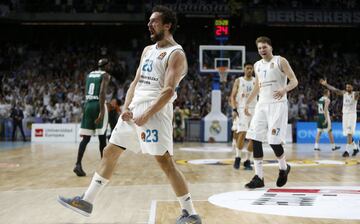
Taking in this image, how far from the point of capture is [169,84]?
3.99 metres

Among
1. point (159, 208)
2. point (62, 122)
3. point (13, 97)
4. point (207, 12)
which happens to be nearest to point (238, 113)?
point (159, 208)

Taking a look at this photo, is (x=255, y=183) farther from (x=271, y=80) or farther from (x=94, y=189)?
(x=94, y=189)

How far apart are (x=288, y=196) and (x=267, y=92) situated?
171 cm

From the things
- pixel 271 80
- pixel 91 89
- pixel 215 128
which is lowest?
pixel 215 128

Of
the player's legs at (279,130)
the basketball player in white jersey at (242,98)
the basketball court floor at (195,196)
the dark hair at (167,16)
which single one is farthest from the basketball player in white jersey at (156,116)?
the basketball player in white jersey at (242,98)

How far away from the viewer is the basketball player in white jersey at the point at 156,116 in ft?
13.3

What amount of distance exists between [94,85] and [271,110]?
3.07 meters

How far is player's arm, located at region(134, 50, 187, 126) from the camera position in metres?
3.95

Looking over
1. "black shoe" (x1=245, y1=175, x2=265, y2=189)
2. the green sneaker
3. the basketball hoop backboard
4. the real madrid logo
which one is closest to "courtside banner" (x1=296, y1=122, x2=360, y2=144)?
the real madrid logo

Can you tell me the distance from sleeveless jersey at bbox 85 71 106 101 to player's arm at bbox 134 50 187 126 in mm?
4151

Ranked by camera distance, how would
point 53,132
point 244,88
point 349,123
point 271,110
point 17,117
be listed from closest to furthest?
point 271,110 → point 244,88 → point 349,123 → point 53,132 → point 17,117

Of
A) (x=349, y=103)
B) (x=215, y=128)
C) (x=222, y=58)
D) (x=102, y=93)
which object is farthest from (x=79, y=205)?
(x=215, y=128)

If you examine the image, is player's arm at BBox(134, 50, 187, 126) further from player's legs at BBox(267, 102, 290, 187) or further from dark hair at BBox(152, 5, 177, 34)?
player's legs at BBox(267, 102, 290, 187)

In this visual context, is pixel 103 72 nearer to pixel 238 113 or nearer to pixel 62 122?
pixel 238 113
